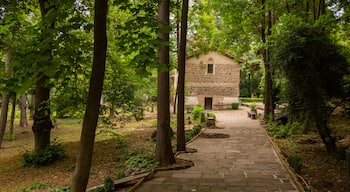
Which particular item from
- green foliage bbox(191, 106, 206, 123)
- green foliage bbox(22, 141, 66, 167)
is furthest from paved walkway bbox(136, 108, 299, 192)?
green foliage bbox(191, 106, 206, 123)

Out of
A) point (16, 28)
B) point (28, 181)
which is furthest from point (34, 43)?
point (16, 28)

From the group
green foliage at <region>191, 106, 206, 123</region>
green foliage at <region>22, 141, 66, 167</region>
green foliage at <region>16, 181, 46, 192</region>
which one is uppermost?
green foliage at <region>191, 106, 206, 123</region>

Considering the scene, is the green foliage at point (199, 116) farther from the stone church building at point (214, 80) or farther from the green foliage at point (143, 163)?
the stone church building at point (214, 80)

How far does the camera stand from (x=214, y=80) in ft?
114

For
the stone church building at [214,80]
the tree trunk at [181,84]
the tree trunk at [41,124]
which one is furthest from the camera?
the stone church building at [214,80]

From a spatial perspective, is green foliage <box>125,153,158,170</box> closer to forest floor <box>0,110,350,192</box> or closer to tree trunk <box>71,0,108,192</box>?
forest floor <box>0,110,350,192</box>

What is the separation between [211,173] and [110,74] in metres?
6.49

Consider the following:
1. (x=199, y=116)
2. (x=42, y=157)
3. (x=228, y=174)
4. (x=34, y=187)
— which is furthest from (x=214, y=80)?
(x=34, y=187)

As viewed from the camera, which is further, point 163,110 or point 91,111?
point 163,110

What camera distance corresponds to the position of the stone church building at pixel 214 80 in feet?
113

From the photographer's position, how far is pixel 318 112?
8273mm

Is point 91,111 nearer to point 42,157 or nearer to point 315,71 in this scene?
point 315,71

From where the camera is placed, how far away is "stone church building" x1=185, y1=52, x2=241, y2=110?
113 ft

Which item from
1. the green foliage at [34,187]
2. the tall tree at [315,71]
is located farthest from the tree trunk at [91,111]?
the tall tree at [315,71]
